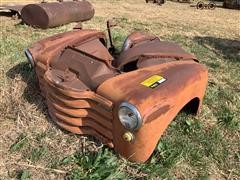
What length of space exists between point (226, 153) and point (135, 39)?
158 centimetres

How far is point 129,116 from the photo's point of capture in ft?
9.70

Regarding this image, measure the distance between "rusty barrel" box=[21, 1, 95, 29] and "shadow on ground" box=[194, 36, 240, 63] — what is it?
2450 millimetres

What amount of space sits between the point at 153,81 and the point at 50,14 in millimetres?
4219

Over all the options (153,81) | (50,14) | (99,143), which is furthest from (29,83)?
(50,14)

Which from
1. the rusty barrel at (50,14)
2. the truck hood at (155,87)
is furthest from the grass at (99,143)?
the rusty barrel at (50,14)

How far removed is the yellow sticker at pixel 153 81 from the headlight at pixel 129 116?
323 millimetres

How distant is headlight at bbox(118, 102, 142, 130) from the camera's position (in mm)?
2896

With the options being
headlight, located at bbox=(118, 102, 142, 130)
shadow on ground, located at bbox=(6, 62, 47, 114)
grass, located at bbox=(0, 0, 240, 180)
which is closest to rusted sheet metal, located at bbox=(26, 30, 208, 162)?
headlight, located at bbox=(118, 102, 142, 130)

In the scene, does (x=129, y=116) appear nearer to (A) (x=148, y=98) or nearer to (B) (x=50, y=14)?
(A) (x=148, y=98)

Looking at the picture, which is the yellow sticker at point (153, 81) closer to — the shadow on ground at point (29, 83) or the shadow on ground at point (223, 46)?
the shadow on ground at point (29, 83)

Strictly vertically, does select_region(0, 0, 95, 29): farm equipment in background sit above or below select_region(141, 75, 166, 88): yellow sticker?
below

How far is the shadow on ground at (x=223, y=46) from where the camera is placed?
6.32 m

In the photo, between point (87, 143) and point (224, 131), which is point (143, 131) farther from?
point (224, 131)

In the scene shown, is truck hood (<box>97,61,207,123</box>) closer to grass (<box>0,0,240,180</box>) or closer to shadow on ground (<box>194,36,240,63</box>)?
grass (<box>0,0,240,180</box>)
